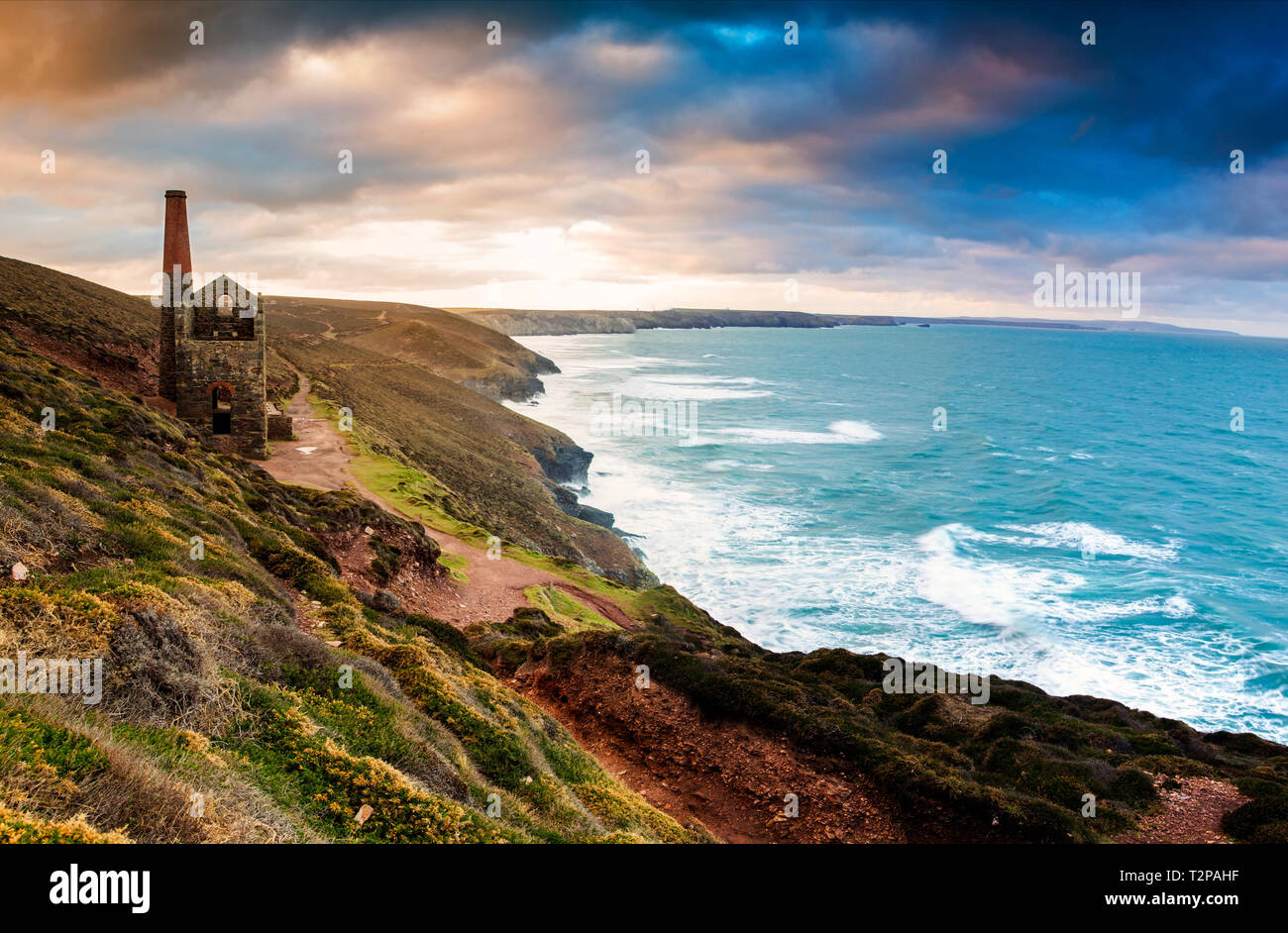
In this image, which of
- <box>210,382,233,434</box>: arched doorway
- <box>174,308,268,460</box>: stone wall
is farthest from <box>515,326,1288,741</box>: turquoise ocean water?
<box>210,382,233,434</box>: arched doorway

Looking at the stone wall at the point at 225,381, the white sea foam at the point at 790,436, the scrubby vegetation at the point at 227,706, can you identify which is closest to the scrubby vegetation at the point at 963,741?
the scrubby vegetation at the point at 227,706

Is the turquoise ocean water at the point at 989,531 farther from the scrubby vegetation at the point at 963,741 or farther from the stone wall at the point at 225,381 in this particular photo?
the stone wall at the point at 225,381

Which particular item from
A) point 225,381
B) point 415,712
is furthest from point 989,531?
point 415,712

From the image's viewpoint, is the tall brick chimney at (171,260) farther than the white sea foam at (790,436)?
No

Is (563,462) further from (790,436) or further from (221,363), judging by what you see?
(221,363)
